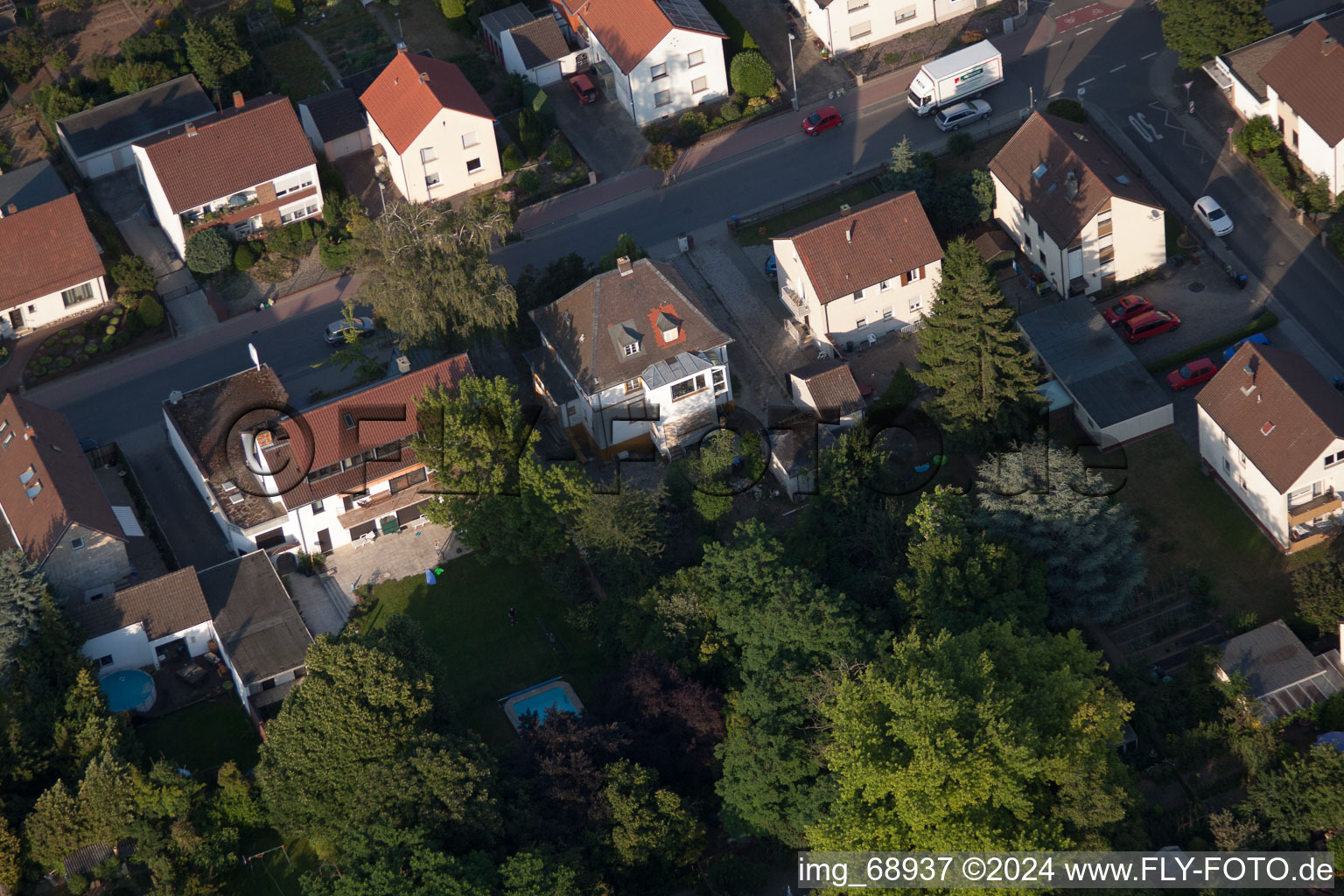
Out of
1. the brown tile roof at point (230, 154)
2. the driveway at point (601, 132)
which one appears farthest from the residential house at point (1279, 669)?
the brown tile roof at point (230, 154)

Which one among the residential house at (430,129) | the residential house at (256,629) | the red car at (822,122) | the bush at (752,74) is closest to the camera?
the residential house at (256,629)

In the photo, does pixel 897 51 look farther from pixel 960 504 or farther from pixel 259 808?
pixel 259 808

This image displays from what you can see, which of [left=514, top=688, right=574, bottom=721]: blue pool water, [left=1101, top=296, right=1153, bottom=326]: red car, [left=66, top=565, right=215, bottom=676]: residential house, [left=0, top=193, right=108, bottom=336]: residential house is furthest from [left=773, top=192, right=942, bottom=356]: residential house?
[left=0, top=193, right=108, bottom=336]: residential house

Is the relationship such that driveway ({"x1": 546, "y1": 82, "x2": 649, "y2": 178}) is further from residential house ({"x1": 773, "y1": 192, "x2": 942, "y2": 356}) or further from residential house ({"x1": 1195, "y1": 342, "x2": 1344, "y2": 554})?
residential house ({"x1": 1195, "y1": 342, "x2": 1344, "y2": 554})

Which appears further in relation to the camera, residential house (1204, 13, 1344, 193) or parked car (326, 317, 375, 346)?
parked car (326, 317, 375, 346)

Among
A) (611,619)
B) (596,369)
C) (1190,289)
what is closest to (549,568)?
(611,619)

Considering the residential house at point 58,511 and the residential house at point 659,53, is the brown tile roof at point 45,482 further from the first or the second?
the residential house at point 659,53
